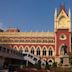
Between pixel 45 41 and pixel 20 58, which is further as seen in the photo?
pixel 45 41

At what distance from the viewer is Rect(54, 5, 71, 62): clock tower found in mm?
72194

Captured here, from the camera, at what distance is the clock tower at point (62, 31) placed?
72.2 meters

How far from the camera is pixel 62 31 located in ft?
242

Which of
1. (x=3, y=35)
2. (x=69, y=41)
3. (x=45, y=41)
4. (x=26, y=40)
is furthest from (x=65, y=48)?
(x=3, y=35)

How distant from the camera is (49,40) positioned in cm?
7512

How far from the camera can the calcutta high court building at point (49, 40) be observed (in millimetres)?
72688

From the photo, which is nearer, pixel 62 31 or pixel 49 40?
pixel 62 31

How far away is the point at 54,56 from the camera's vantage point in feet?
242

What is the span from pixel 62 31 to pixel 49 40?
195 inches

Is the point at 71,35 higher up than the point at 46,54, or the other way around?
the point at 71,35

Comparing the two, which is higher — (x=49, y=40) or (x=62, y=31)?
(x=62, y=31)

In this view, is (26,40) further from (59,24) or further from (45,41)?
(59,24)

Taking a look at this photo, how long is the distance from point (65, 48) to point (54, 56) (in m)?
4.93

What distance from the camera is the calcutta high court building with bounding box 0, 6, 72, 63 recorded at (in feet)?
238
